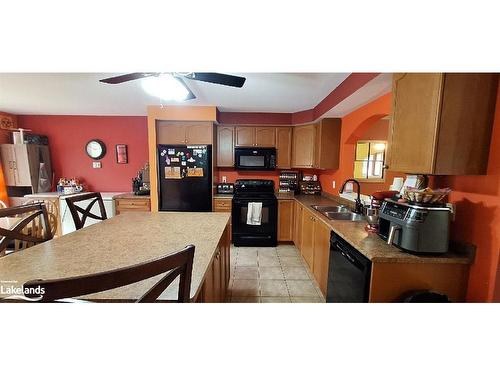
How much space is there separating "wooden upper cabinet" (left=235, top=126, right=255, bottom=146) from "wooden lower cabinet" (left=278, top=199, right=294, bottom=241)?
3.85 feet

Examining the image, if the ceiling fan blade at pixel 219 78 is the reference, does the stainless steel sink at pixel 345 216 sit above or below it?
below

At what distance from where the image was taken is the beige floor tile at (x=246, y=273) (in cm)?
250

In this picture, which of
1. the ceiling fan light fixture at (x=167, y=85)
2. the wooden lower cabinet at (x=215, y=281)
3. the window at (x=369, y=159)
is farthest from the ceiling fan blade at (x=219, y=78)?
the window at (x=369, y=159)

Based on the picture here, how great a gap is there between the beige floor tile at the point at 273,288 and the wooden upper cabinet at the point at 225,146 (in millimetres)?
2040

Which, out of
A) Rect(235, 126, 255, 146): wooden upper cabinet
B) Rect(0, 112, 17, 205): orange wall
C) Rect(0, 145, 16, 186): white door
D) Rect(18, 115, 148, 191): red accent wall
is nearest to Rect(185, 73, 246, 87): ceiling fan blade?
Rect(235, 126, 255, 146): wooden upper cabinet

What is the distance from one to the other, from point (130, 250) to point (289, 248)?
265 centimetres

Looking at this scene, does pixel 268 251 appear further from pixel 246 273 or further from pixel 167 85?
pixel 167 85

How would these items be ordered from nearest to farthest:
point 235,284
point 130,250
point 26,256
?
point 26,256, point 130,250, point 235,284

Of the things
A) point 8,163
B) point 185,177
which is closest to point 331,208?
point 185,177

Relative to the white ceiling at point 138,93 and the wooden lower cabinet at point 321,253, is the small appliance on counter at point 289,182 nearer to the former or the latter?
the white ceiling at point 138,93

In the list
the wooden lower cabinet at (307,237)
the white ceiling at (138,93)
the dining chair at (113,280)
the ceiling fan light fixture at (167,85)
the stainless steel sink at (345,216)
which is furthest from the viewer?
the wooden lower cabinet at (307,237)
